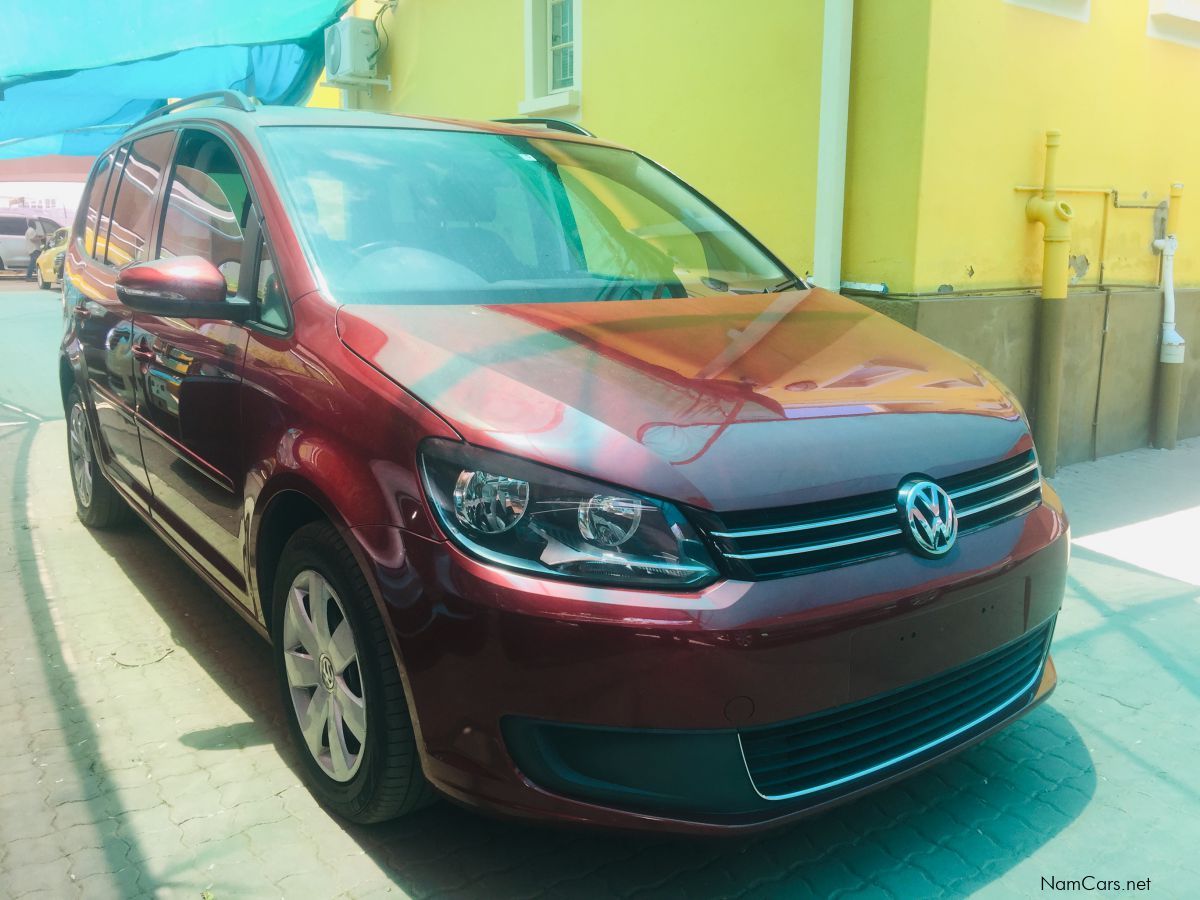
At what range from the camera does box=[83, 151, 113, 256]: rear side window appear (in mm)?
4574

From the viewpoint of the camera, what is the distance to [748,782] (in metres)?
2.03

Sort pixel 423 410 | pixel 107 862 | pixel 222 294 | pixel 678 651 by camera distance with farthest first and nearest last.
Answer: pixel 222 294 < pixel 107 862 < pixel 423 410 < pixel 678 651

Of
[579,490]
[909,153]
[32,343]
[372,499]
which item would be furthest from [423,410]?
[32,343]

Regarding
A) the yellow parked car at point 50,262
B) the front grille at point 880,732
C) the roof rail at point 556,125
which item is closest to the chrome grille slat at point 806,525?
the front grille at point 880,732

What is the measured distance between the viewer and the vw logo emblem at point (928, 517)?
2.18 meters

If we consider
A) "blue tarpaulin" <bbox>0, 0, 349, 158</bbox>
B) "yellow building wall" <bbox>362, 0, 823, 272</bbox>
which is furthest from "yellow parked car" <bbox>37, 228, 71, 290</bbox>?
"yellow building wall" <bbox>362, 0, 823, 272</bbox>

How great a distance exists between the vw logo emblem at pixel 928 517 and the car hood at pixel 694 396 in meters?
0.04

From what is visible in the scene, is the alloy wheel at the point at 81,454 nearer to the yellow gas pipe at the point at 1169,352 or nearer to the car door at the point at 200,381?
the car door at the point at 200,381

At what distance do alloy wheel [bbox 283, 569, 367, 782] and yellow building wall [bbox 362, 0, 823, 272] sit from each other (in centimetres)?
416

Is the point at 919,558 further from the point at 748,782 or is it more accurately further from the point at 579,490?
the point at 579,490

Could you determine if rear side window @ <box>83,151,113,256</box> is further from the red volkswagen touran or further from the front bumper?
the front bumper

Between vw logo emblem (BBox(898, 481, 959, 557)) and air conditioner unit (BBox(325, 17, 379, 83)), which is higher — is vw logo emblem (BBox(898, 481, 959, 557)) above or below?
below

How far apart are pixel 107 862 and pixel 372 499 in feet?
3.63

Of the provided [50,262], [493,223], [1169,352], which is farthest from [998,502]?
[50,262]
